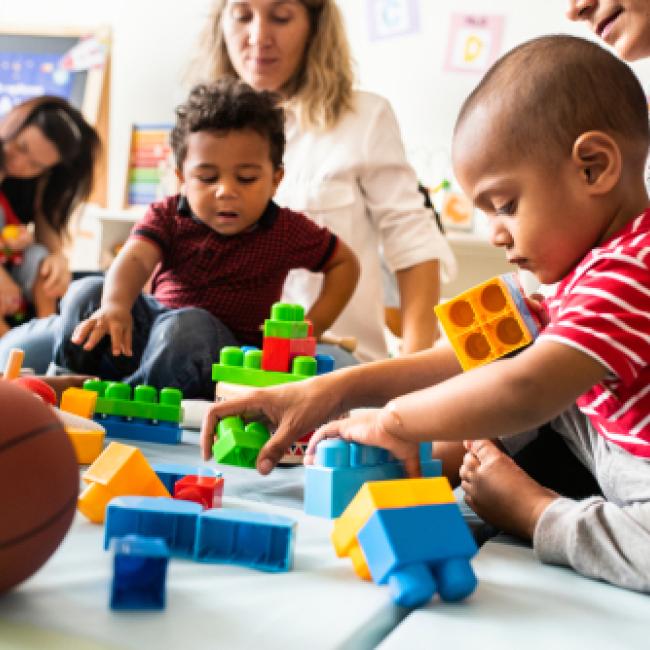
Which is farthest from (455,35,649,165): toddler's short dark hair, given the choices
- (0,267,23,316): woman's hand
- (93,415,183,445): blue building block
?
(0,267,23,316): woman's hand

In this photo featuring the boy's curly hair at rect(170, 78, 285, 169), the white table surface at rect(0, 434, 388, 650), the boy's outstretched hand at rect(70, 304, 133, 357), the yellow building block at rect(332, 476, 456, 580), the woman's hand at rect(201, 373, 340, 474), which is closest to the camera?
the white table surface at rect(0, 434, 388, 650)

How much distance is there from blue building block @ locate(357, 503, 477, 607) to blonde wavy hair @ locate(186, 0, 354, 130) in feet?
5.02

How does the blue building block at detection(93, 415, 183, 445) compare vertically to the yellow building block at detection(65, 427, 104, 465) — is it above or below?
below

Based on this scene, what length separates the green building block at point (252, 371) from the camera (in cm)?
117

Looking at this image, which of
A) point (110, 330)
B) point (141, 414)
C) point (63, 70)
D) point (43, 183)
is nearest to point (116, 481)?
point (141, 414)

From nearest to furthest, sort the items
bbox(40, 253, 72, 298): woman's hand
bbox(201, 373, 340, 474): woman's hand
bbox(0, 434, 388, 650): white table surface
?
bbox(0, 434, 388, 650): white table surface
bbox(201, 373, 340, 474): woman's hand
bbox(40, 253, 72, 298): woman's hand

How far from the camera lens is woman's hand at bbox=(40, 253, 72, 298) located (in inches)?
118

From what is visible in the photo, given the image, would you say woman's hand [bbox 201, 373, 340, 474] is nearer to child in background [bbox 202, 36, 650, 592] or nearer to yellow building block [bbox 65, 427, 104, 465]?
child in background [bbox 202, 36, 650, 592]

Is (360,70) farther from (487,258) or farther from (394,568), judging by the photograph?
(394,568)

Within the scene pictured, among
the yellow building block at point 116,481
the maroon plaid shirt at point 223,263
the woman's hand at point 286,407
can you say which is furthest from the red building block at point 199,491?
the maroon plaid shirt at point 223,263

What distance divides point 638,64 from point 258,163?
1581 mm

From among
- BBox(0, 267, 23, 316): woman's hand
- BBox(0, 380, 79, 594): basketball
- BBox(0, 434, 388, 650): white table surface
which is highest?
BBox(0, 380, 79, 594): basketball

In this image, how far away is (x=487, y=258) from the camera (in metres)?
2.97

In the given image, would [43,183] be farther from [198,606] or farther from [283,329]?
[198,606]
